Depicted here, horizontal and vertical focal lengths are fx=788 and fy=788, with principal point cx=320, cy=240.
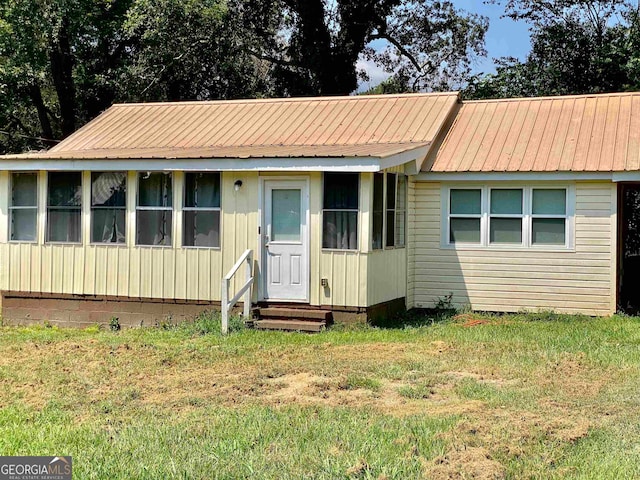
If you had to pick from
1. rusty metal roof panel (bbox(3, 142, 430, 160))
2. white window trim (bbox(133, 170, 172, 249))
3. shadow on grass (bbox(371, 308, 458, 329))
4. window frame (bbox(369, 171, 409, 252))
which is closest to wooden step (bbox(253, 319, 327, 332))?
shadow on grass (bbox(371, 308, 458, 329))

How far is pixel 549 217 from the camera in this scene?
1361cm

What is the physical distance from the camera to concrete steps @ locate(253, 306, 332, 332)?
39.8ft

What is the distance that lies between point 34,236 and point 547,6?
61.3 feet

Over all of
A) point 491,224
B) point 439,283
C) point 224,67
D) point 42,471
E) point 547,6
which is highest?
point 547,6

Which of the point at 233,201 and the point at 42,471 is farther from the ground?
the point at 233,201

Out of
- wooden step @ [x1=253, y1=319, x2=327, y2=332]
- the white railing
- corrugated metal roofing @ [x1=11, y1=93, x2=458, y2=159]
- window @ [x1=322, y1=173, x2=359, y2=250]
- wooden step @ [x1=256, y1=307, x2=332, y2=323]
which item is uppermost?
corrugated metal roofing @ [x1=11, y1=93, x2=458, y2=159]

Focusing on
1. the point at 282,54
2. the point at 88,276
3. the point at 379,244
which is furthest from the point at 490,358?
the point at 282,54

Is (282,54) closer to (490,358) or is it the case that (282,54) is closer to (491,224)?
(491,224)

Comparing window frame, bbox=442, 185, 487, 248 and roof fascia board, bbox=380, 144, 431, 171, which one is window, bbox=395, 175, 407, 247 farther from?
window frame, bbox=442, 185, 487, 248

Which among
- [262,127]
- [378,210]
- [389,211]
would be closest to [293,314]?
[378,210]

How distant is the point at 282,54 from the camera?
2872 centimetres

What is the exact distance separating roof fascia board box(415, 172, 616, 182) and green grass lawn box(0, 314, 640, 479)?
254cm

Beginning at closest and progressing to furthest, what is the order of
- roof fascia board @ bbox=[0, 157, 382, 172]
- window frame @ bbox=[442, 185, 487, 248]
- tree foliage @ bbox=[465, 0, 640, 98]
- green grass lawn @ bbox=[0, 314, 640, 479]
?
green grass lawn @ bbox=[0, 314, 640, 479] < roof fascia board @ bbox=[0, 157, 382, 172] < window frame @ bbox=[442, 185, 487, 248] < tree foliage @ bbox=[465, 0, 640, 98]

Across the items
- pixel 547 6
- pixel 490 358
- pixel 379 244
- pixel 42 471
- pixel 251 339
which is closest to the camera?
pixel 42 471
